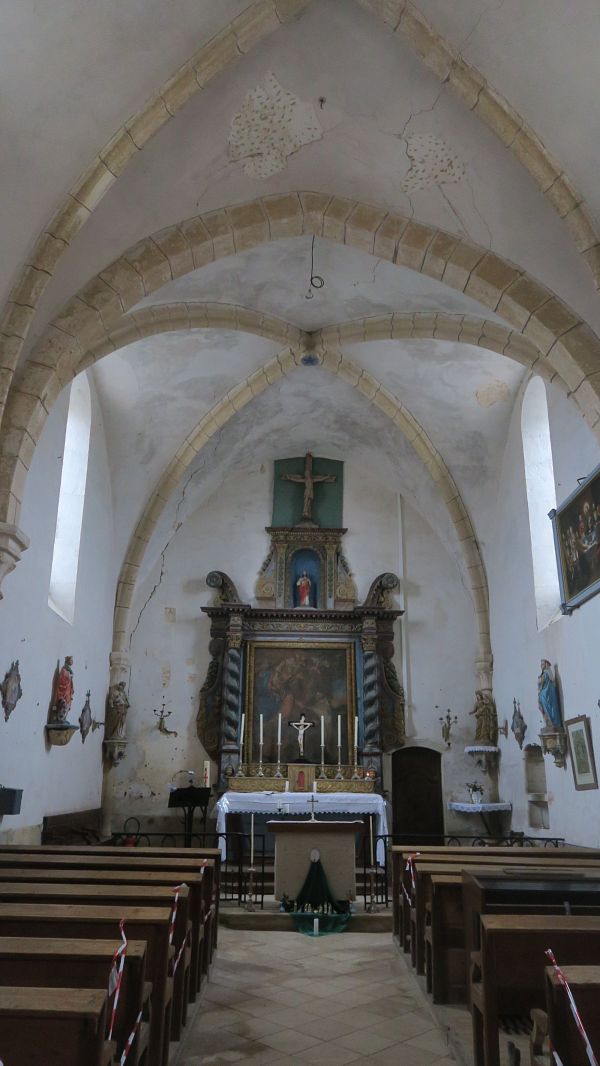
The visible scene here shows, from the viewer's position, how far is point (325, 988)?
5.74 metres

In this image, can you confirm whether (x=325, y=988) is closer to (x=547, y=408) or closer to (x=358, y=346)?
(x=547, y=408)

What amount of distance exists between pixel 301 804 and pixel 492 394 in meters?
6.35

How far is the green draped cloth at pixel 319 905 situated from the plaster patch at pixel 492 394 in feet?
22.2

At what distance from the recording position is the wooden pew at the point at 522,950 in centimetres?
326

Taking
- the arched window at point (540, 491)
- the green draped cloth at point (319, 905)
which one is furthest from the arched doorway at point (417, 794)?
the green draped cloth at point (319, 905)

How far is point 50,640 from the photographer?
9.33 metres

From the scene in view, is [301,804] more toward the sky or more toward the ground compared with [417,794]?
more toward the ground

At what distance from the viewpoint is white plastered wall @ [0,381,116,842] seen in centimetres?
812

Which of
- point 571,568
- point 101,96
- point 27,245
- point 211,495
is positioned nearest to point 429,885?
point 571,568

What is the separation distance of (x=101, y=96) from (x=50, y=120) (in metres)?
0.47

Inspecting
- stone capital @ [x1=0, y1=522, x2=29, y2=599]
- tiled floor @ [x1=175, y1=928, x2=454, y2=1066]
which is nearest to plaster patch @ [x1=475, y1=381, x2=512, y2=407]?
stone capital @ [x1=0, y1=522, x2=29, y2=599]

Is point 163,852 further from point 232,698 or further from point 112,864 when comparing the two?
point 232,698

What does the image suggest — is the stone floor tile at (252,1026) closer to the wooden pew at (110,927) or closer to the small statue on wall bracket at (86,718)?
the wooden pew at (110,927)

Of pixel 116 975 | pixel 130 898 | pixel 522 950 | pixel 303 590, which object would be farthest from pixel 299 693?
pixel 116 975
